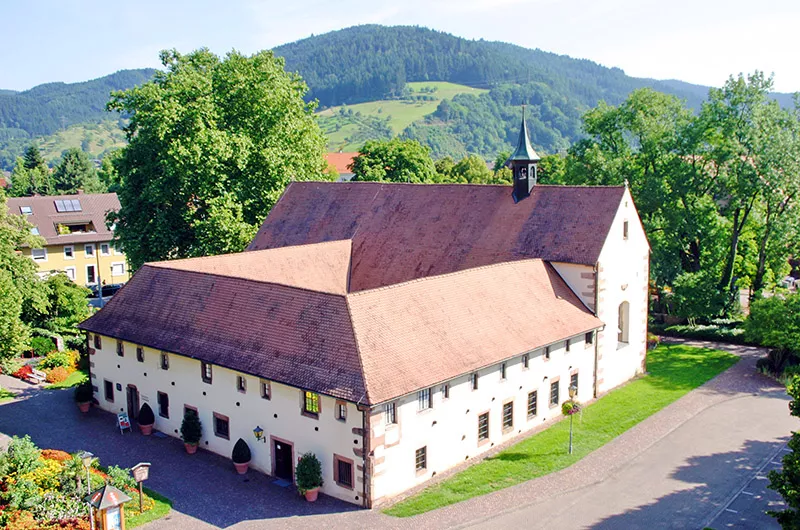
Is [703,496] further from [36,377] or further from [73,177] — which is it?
[73,177]

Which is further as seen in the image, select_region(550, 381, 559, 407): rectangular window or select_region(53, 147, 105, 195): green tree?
select_region(53, 147, 105, 195): green tree

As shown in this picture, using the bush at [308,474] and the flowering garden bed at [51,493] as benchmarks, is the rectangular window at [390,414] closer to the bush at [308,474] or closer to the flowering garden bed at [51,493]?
the bush at [308,474]

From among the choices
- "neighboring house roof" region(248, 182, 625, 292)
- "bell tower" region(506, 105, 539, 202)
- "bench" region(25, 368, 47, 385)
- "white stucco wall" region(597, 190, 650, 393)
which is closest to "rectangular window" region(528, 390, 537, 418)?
"white stucco wall" region(597, 190, 650, 393)

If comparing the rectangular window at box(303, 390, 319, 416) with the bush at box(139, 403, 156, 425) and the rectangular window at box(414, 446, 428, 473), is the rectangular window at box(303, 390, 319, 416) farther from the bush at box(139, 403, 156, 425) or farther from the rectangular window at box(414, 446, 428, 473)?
the bush at box(139, 403, 156, 425)

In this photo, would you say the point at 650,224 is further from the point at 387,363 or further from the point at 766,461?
the point at 387,363

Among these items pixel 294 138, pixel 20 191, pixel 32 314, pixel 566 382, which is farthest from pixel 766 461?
pixel 20 191

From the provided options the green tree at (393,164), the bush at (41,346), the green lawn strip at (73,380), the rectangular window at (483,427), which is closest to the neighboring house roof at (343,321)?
the rectangular window at (483,427)
